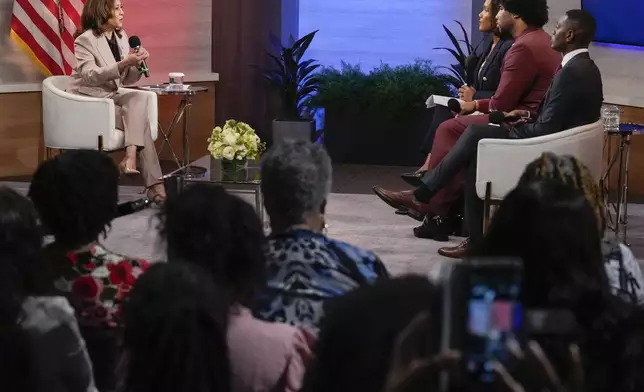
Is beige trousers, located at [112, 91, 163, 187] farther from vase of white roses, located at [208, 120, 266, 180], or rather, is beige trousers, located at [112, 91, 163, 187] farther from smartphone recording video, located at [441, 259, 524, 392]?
smartphone recording video, located at [441, 259, 524, 392]

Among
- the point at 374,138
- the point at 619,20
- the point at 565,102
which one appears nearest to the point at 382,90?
the point at 374,138

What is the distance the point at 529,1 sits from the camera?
535cm

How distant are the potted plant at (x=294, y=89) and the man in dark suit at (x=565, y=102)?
291 cm

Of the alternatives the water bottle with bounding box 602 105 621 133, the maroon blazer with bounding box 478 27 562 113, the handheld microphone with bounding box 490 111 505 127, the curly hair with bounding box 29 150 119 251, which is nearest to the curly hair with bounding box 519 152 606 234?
the curly hair with bounding box 29 150 119 251

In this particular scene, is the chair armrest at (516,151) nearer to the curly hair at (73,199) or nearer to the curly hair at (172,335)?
the curly hair at (73,199)

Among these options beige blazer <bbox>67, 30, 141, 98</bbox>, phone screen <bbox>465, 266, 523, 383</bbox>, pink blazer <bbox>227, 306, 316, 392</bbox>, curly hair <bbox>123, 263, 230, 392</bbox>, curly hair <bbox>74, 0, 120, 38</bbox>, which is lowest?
pink blazer <bbox>227, 306, 316, 392</bbox>

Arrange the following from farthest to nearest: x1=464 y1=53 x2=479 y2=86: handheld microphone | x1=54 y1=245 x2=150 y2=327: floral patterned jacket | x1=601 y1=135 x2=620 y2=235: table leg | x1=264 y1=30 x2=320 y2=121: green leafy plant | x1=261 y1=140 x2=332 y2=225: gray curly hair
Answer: x1=264 y1=30 x2=320 y2=121: green leafy plant < x1=464 y1=53 x2=479 y2=86: handheld microphone < x1=601 y1=135 x2=620 y2=235: table leg < x1=261 y1=140 x2=332 y2=225: gray curly hair < x1=54 y1=245 x2=150 y2=327: floral patterned jacket

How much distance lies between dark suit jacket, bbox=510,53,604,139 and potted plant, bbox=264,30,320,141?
10.8ft

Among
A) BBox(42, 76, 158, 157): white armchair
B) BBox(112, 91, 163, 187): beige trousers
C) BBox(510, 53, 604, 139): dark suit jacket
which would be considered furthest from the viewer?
BBox(112, 91, 163, 187): beige trousers

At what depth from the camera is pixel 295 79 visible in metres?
8.13

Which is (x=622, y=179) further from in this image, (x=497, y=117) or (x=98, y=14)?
(x=98, y=14)

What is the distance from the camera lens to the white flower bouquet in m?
5.34

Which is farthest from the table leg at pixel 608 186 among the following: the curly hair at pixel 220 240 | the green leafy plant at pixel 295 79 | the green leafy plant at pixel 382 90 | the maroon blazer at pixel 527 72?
the curly hair at pixel 220 240

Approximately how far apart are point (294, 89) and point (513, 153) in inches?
137
